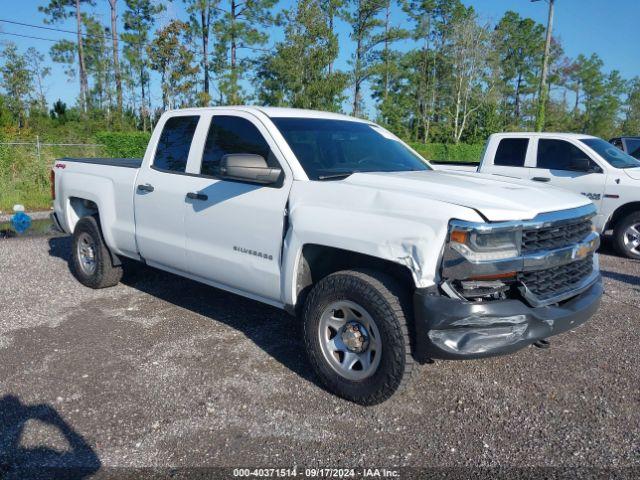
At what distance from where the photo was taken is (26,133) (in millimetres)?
28344

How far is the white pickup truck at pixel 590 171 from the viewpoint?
8180 mm

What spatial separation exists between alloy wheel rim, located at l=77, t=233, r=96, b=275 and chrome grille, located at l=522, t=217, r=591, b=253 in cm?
468

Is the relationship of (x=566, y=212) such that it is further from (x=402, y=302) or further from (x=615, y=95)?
(x=615, y=95)

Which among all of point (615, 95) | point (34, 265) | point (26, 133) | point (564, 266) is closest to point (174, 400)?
point (564, 266)

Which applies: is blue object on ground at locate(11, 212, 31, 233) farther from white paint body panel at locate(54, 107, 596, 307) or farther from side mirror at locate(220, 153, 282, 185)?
side mirror at locate(220, 153, 282, 185)

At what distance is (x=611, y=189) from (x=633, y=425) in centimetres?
575

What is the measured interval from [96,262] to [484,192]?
4377mm

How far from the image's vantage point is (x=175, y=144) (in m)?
5.07

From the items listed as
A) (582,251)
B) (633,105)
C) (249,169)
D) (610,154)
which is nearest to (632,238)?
(610,154)

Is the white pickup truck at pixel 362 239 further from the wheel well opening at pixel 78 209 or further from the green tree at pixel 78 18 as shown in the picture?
the green tree at pixel 78 18

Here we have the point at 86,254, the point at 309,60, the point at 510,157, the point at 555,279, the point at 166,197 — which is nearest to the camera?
the point at 555,279

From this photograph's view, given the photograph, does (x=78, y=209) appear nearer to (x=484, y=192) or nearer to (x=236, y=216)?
(x=236, y=216)

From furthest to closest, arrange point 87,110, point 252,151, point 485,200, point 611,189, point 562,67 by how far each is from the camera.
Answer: point 562,67
point 87,110
point 611,189
point 252,151
point 485,200

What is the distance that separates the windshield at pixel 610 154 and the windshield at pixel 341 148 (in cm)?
Result: 495
